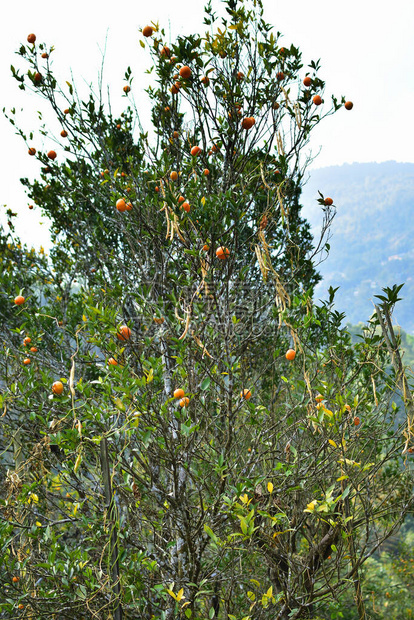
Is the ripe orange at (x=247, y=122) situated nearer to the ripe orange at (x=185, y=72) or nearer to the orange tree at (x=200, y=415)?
the orange tree at (x=200, y=415)

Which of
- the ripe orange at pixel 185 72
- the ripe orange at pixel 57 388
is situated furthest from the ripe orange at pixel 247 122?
the ripe orange at pixel 57 388

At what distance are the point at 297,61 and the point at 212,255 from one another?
217 centimetres

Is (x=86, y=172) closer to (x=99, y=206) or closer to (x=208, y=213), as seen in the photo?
(x=99, y=206)

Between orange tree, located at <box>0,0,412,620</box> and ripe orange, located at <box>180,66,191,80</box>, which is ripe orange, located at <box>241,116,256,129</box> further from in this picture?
ripe orange, located at <box>180,66,191,80</box>

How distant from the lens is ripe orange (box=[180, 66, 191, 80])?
3051 mm

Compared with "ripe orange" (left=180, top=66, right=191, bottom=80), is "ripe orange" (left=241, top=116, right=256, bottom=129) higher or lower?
lower

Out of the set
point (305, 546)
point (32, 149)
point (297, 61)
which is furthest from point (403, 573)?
point (32, 149)

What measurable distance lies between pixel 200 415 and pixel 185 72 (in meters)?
2.58

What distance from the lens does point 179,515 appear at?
2641mm

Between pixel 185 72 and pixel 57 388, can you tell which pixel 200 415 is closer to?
pixel 57 388

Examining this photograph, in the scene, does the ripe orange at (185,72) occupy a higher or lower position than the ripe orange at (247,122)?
higher

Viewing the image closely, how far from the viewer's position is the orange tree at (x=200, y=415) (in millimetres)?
2258

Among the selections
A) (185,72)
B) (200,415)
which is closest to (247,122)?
(185,72)

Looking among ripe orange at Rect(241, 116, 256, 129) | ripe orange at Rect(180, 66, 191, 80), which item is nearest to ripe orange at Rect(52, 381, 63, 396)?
ripe orange at Rect(241, 116, 256, 129)
